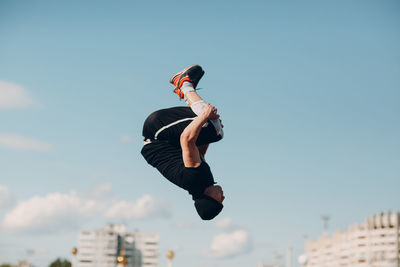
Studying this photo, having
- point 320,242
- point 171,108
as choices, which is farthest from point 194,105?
point 320,242

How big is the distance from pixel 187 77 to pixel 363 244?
476 feet

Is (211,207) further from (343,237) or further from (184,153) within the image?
(343,237)

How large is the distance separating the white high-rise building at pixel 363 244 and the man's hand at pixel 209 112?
110 metres

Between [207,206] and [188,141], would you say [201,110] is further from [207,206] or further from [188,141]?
[207,206]

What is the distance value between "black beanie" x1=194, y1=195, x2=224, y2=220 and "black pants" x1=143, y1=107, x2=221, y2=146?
30.2 inches

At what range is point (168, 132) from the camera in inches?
287

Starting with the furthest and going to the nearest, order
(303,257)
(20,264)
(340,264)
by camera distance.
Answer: (20,264), (340,264), (303,257)

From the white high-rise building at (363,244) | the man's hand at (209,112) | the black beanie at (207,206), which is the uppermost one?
the white high-rise building at (363,244)

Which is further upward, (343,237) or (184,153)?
(343,237)

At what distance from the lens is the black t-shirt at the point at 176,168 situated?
23.5 ft

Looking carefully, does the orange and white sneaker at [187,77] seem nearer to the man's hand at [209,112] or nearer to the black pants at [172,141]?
the black pants at [172,141]

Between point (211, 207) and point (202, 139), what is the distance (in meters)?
0.94

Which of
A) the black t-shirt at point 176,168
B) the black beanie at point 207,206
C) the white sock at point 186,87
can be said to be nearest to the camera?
the black t-shirt at point 176,168

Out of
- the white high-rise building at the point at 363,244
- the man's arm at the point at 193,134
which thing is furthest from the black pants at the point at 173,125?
the white high-rise building at the point at 363,244
